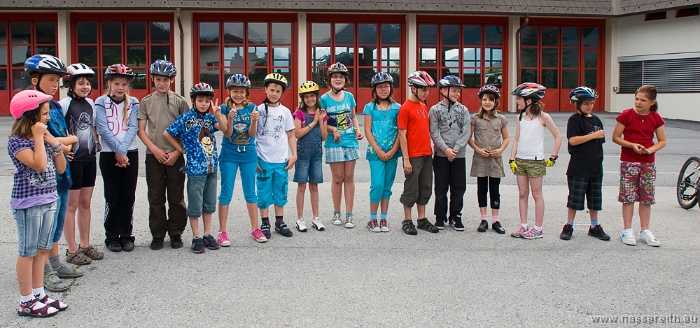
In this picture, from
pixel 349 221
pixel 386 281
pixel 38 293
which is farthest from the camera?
pixel 349 221

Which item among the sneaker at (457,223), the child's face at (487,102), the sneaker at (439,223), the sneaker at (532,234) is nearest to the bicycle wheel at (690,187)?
the sneaker at (532,234)

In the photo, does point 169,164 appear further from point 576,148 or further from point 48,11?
point 48,11

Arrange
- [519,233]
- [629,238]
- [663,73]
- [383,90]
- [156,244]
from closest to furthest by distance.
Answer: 1. [156,244]
2. [629,238]
3. [519,233]
4. [383,90]
5. [663,73]

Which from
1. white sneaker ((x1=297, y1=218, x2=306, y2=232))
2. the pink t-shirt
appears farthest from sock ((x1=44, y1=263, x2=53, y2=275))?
the pink t-shirt

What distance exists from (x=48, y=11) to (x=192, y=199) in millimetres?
24180

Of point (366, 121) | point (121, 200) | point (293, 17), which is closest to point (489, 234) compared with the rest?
point (366, 121)

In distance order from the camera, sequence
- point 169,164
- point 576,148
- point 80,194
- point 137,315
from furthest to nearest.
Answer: point 576,148 → point 169,164 → point 80,194 → point 137,315

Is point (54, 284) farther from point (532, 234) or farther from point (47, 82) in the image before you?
point (532, 234)

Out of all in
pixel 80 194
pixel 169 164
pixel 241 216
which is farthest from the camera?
pixel 241 216

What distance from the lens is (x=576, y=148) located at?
6.81 m

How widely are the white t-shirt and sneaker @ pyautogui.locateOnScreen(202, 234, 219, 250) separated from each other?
1.07m

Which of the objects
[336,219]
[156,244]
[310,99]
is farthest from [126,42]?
[156,244]

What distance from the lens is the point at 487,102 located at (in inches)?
281

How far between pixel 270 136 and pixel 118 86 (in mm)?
1658
